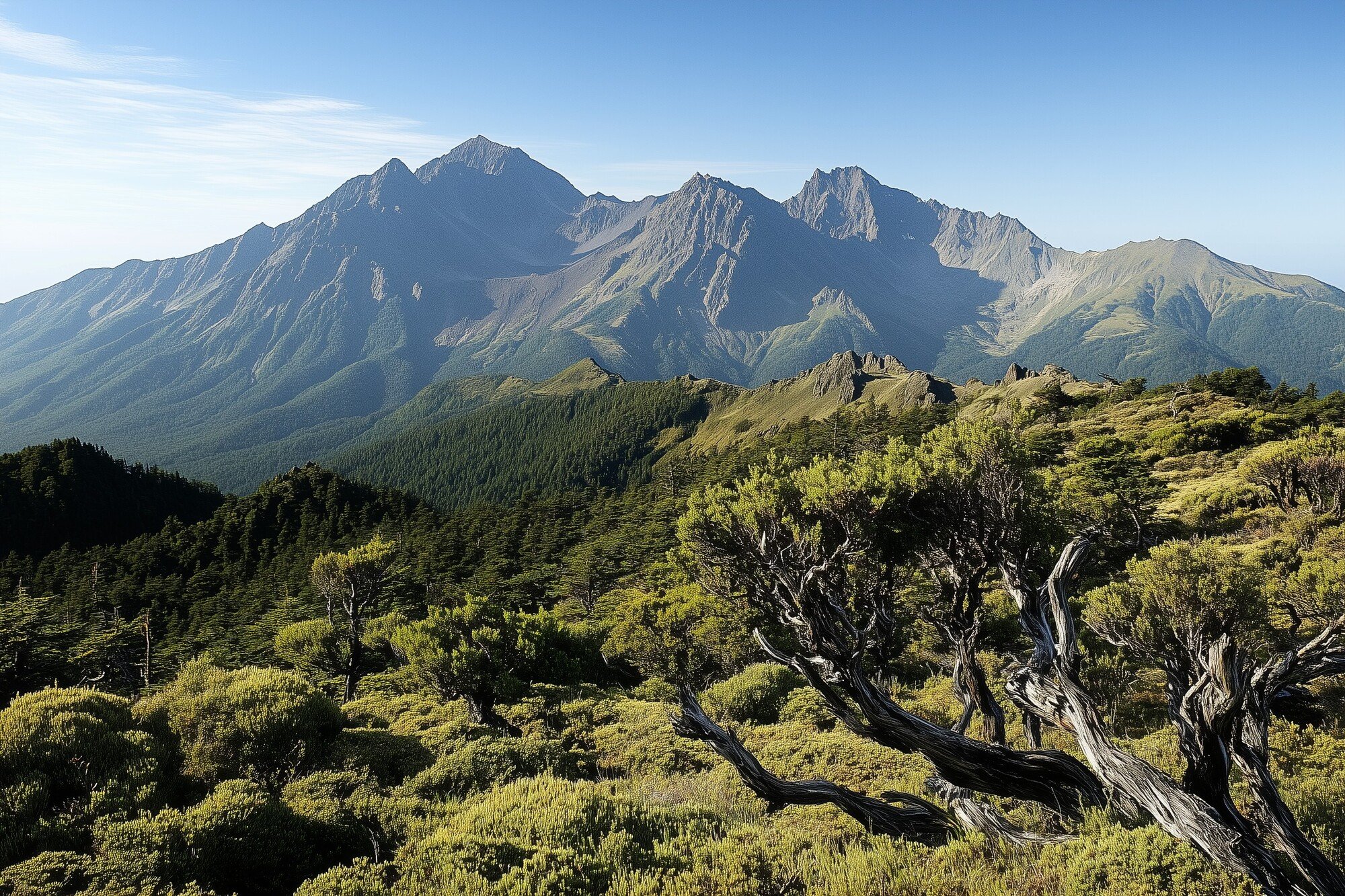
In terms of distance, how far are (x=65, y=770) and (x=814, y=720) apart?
22.8 metres

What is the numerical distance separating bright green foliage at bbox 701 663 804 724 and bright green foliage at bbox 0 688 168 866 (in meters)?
19.7

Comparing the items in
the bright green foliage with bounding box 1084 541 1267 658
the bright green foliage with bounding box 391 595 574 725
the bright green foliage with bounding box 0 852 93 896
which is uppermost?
the bright green foliage with bounding box 1084 541 1267 658

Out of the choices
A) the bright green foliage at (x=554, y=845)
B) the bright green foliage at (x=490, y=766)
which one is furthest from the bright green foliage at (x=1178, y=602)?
the bright green foliage at (x=490, y=766)

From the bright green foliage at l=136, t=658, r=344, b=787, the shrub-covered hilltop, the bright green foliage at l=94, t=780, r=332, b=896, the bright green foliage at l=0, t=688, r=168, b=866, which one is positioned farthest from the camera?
the bright green foliage at l=136, t=658, r=344, b=787

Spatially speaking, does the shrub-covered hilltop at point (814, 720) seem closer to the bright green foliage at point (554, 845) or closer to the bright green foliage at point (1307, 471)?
the bright green foliage at point (554, 845)

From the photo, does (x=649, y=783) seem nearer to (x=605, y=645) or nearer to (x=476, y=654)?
(x=476, y=654)

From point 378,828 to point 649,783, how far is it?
302 inches

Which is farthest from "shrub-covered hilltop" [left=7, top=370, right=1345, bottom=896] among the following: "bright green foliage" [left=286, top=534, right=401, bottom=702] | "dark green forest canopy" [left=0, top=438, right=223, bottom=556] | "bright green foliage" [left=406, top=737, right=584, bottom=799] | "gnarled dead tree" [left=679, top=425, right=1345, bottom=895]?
"dark green forest canopy" [left=0, top=438, right=223, bottom=556]

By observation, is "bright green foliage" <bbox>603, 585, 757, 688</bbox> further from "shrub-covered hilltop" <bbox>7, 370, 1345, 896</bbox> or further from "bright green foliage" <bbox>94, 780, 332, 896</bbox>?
"bright green foliage" <bbox>94, 780, 332, 896</bbox>

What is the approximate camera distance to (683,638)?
129 feet

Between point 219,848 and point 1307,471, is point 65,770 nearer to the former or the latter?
point 219,848

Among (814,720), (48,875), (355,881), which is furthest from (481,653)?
(355,881)

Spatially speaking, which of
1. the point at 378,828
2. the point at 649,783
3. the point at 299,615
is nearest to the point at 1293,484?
the point at 649,783

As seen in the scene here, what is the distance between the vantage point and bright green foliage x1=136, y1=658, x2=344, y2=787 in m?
18.2
